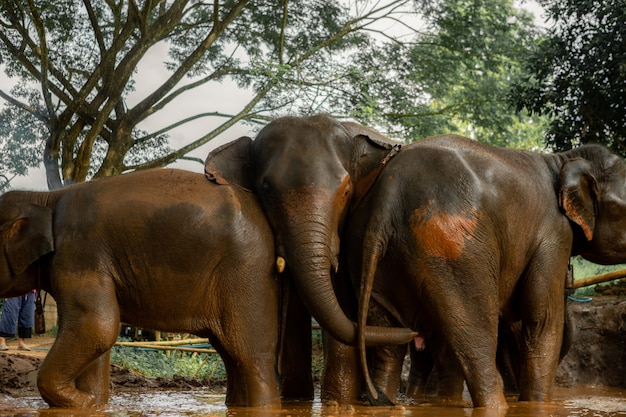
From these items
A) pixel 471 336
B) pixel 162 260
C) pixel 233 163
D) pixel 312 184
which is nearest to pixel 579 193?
pixel 471 336

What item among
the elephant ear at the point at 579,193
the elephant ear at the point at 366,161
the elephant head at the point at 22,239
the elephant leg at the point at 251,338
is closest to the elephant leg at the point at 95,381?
the elephant head at the point at 22,239

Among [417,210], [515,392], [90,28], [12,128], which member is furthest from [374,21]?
[417,210]

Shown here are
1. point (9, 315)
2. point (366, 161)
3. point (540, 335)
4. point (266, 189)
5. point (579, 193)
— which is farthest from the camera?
point (9, 315)

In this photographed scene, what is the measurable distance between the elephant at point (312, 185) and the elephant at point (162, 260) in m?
0.27

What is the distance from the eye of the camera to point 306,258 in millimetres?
6770

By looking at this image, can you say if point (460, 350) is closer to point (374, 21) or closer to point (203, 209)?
point (203, 209)

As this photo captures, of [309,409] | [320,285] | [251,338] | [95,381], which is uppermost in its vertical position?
[320,285]

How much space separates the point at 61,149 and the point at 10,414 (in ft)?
39.8

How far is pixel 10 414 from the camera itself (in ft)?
21.5

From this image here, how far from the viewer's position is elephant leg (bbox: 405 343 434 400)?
9242 mm

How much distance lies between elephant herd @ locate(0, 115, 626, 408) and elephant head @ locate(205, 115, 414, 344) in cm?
1

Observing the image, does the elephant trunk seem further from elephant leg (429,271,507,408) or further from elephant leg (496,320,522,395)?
elephant leg (496,320,522,395)

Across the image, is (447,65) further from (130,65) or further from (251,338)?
(251,338)

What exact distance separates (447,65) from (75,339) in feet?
47.8
